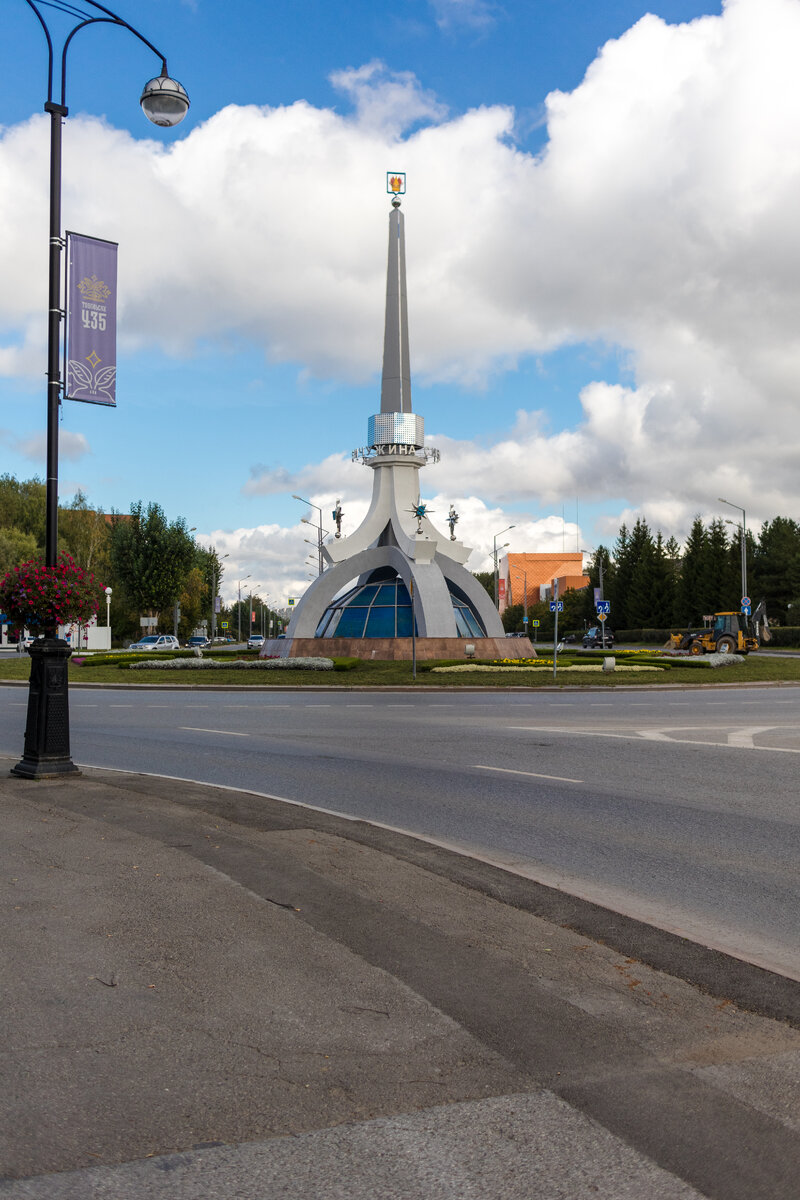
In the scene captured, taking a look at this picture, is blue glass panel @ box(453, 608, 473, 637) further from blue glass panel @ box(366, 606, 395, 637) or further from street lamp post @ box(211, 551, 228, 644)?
street lamp post @ box(211, 551, 228, 644)

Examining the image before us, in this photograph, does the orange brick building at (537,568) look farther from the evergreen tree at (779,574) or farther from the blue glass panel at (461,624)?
the blue glass panel at (461,624)

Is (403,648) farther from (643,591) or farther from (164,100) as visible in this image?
(643,591)

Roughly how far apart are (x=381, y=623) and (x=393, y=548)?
369 centimetres

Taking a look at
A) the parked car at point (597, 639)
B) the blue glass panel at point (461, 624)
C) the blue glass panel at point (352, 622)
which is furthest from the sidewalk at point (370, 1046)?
the parked car at point (597, 639)

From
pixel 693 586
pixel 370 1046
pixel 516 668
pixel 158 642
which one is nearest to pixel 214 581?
pixel 158 642

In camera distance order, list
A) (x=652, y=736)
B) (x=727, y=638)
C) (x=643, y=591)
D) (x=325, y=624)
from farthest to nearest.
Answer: (x=643, y=591) → (x=325, y=624) → (x=727, y=638) → (x=652, y=736)

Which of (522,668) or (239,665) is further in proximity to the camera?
(239,665)

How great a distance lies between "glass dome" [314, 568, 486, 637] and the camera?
154 ft

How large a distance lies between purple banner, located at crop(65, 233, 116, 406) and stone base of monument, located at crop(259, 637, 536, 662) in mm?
29201

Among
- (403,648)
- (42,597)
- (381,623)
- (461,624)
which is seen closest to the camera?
(42,597)

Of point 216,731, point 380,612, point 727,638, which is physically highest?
point 380,612

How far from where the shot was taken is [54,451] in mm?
11625

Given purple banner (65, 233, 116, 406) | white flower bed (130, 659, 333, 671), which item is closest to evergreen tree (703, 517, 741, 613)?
white flower bed (130, 659, 333, 671)

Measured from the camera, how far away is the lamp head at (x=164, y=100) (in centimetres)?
1173
